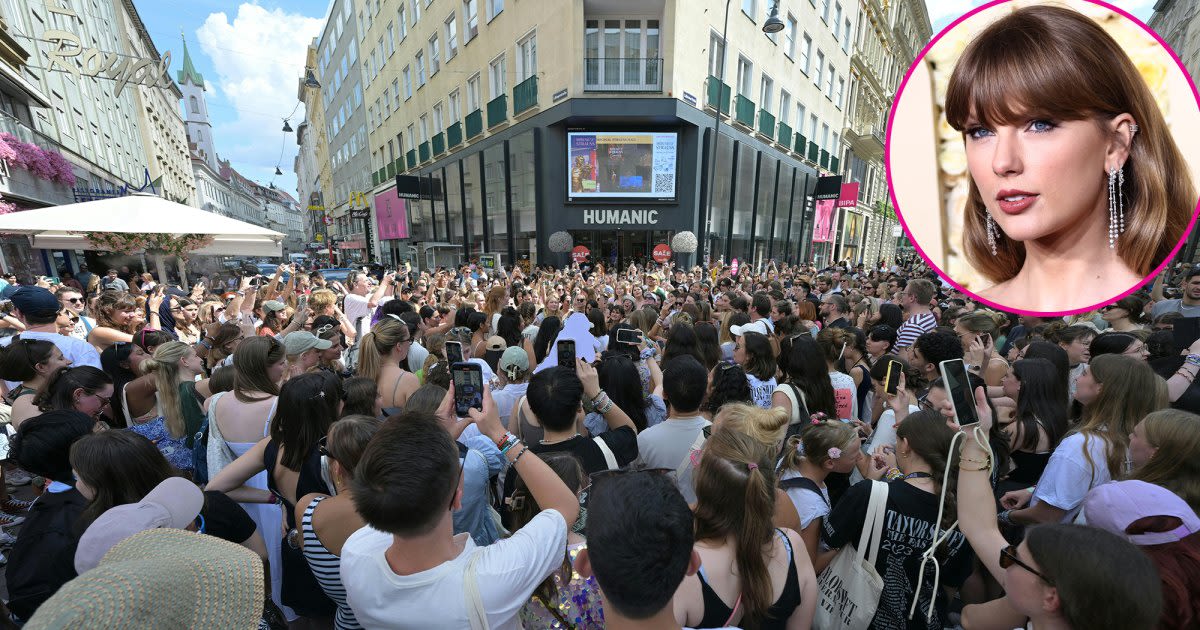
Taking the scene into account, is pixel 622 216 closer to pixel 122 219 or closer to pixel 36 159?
pixel 122 219

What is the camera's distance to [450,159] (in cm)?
2262

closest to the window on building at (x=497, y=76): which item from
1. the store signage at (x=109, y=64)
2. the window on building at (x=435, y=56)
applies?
the window on building at (x=435, y=56)

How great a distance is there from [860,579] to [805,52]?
2586 centimetres

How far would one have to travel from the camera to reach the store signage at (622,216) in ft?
54.3

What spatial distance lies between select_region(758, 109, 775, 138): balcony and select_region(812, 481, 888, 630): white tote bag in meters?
20.9

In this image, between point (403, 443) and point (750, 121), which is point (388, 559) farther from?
point (750, 121)

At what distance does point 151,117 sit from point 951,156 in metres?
43.6

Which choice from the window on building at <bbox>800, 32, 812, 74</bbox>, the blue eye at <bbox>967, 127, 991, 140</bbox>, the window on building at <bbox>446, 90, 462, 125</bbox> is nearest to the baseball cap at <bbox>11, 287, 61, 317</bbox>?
the blue eye at <bbox>967, 127, 991, 140</bbox>

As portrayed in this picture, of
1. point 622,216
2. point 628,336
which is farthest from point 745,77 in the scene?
point 628,336

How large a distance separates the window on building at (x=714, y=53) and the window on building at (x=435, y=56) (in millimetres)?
13610

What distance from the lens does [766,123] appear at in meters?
19.9

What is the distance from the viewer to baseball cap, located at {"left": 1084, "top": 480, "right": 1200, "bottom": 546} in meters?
1.36

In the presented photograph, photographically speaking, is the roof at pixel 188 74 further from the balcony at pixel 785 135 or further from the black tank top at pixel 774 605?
the black tank top at pixel 774 605

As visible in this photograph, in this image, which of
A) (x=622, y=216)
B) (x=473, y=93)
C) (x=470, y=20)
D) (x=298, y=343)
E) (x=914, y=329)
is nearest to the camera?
(x=298, y=343)
